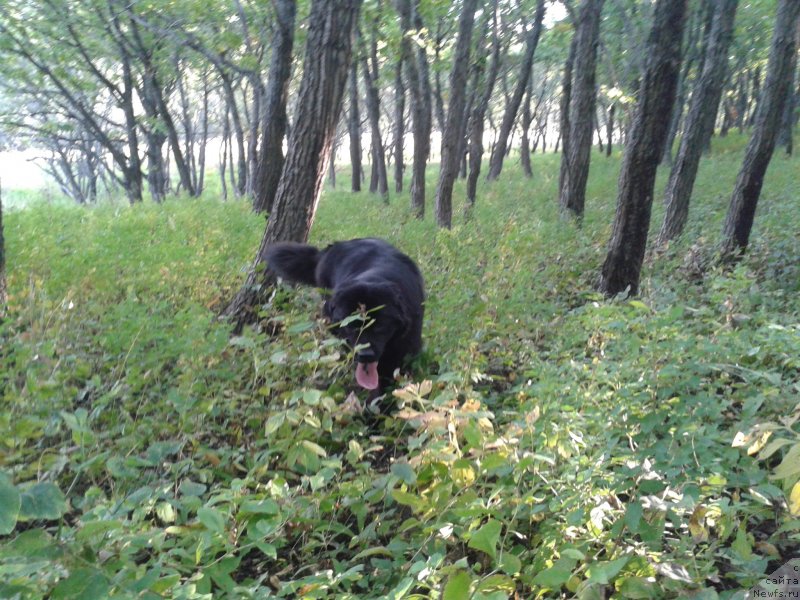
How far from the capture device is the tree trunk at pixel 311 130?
18.9ft

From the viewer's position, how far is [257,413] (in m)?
3.92

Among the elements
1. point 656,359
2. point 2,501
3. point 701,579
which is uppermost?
point 2,501

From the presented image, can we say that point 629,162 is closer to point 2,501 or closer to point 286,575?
point 286,575

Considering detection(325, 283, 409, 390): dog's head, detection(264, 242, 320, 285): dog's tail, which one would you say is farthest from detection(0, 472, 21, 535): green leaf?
detection(264, 242, 320, 285): dog's tail

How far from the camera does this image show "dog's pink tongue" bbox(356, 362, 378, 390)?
4359 mm

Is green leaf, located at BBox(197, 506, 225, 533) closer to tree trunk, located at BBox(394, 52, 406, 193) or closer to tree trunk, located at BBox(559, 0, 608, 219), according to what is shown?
tree trunk, located at BBox(559, 0, 608, 219)

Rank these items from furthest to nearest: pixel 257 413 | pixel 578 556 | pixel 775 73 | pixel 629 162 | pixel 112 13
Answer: pixel 112 13, pixel 775 73, pixel 629 162, pixel 257 413, pixel 578 556

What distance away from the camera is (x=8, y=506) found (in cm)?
119

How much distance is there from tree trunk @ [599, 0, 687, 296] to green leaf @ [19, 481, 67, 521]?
5395mm

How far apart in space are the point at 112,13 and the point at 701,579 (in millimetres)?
17509

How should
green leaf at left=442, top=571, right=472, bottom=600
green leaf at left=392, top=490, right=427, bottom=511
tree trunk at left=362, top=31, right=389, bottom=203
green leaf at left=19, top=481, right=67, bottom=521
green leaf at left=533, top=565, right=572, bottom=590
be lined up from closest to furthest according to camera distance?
green leaf at left=19, top=481, right=67, bottom=521
green leaf at left=442, top=571, right=472, bottom=600
green leaf at left=533, top=565, right=572, bottom=590
green leaf at left=392, top=490, right=427, bottom=511
tree trunk at left=362, top=31, right=389, bottom=203

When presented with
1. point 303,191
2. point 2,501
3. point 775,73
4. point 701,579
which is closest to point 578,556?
point 701,579

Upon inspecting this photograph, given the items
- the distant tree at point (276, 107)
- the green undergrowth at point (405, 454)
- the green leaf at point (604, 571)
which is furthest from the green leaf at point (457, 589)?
the distant tree at point (276, 107)

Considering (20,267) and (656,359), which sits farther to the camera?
(20,267)
